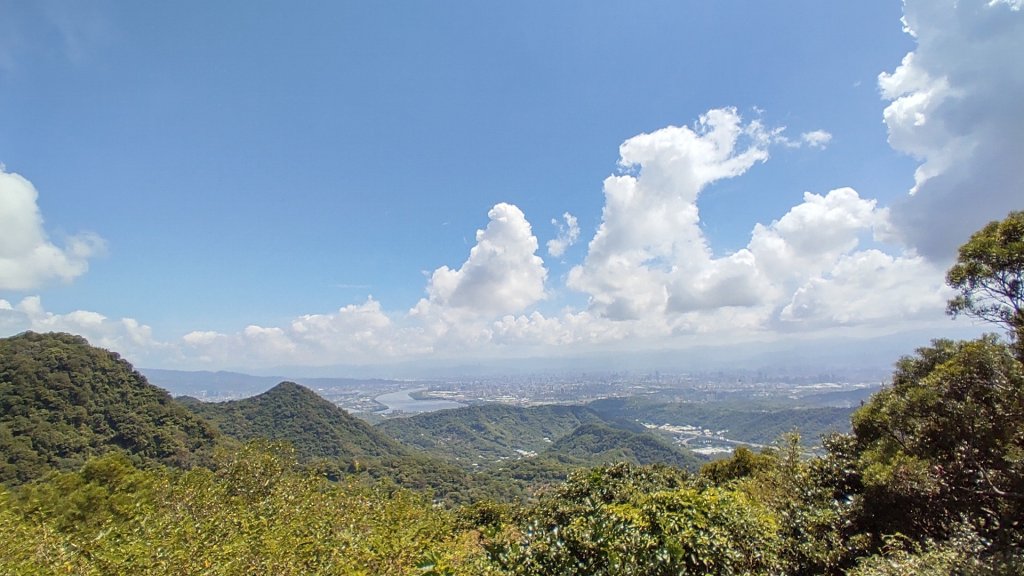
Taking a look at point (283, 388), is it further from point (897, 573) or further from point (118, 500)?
point (897, 573)

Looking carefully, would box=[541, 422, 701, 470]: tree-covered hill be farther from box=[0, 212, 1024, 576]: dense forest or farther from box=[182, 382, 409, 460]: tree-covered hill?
box=[0, 212, 1024, 576]: dense forest

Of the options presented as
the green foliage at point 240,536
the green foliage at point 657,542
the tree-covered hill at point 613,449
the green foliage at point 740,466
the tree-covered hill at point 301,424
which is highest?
the green foliage at point 657,542

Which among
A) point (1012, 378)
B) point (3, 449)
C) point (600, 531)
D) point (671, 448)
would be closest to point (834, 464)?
point (1012, 378)

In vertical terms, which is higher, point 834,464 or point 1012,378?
point 1012,378

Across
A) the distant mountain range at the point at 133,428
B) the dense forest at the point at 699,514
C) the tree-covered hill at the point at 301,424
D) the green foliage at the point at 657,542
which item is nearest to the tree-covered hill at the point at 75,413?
the distant mountain range at the point at 133,428

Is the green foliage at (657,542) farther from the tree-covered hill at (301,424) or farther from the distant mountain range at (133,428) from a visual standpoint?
the tree-covered hill at (301,424)
